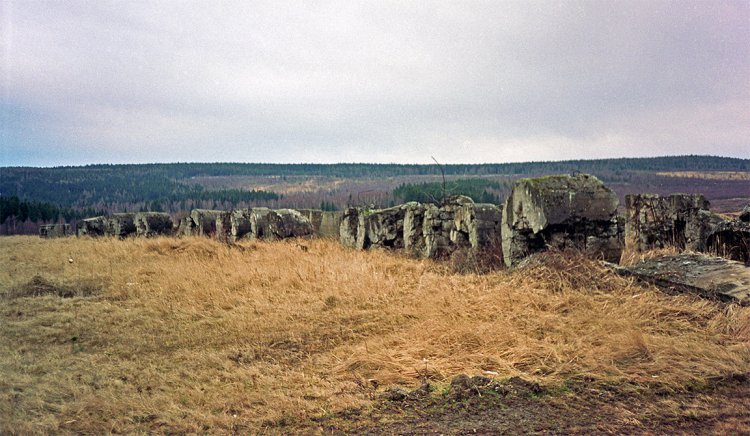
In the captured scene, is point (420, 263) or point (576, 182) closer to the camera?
point (576, 182)

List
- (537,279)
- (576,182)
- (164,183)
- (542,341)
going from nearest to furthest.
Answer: (542,341) < (537,279) < (576,182) < (164,183)

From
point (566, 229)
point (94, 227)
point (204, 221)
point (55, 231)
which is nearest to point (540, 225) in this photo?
point (566, 229)

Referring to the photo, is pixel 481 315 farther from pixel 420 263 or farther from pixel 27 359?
pixel 27 359

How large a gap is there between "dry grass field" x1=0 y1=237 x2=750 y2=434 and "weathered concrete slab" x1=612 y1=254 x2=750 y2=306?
0.23 metres

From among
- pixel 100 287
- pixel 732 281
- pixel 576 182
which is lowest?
pixel 100 287

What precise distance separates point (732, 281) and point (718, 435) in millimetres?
3696

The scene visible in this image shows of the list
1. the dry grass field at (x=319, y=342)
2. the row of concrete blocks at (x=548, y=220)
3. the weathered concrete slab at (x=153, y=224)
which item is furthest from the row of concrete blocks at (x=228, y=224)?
the row of concrete blocks at (x=548, y=220)

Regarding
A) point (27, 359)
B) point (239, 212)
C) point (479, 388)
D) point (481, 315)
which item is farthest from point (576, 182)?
point (239, 212)

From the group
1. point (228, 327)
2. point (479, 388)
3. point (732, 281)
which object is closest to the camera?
point (479, 388)

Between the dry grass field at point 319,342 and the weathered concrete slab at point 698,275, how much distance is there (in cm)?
23

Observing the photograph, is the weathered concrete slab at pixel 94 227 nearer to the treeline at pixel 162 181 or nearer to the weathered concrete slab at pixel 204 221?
the weathered concrete slab at pixel 204 221

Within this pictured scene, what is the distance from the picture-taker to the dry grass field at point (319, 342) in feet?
14.3

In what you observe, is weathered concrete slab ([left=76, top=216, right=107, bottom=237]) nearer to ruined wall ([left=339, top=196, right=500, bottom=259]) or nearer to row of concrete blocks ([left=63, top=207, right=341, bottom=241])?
row of concrete blocks ([left=63, top=207, right=341, bottom=241])

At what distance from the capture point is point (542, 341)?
5.59 m
